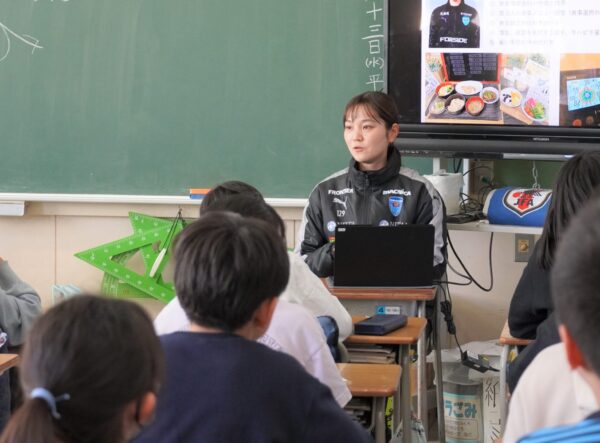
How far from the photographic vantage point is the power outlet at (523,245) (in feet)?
15.0

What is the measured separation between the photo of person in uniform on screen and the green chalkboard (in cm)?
30

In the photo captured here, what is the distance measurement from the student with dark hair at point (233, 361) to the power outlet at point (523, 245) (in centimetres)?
302

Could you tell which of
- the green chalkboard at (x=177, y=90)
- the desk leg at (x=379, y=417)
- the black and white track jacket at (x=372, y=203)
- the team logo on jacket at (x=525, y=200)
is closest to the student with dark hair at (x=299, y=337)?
the desk leg at (x=379, y=417)

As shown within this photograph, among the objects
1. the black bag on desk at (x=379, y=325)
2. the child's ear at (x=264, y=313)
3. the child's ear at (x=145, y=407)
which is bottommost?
the black bag on desk at (x=379, y=325)

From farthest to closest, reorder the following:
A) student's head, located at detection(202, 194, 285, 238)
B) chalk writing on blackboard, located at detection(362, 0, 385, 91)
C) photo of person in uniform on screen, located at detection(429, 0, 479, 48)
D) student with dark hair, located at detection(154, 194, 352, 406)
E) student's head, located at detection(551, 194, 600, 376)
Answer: chalk writing on blackboard, located at detection(362, 0, 385, 91), photo of person in uniform on screen, located at detection(429, 0, 479, 48), student's head, located at detection(202, 194, 285, 238), student with dark hair, located at detection(154, 194, 352, 406), student's head, located at detection(551, 194, 600, 376)

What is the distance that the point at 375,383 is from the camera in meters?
2.51

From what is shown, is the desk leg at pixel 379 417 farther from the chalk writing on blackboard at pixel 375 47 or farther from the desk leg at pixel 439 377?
the chalk writing on blackboard at pixel 375 47

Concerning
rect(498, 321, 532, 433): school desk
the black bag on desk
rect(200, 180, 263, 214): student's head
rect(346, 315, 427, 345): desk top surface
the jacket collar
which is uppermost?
the jacket collar

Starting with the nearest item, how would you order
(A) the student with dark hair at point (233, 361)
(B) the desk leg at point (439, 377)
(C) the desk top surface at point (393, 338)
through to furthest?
1. (A) the student with dark hair at point (233, 361)
2. (C) the desk top surface at point (393, 338)
3. (B) the desk leg at point (439, 377)

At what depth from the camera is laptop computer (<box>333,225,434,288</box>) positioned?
3512 millimetres

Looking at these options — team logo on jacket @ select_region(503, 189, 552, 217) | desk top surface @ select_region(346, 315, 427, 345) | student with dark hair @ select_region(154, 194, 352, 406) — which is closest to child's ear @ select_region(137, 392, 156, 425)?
student with dark hair @ select_region(154, 194, 352, 406)

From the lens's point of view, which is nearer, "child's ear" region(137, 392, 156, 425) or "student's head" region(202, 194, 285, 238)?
"child's ear" region(137, 392, 156, 425)

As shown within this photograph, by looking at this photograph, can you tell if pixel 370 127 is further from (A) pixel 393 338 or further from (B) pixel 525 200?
(A) pixel 393 338

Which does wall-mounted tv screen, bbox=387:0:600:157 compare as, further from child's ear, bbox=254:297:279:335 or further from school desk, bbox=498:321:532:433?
child's ear, bbox=254:297:279:335
